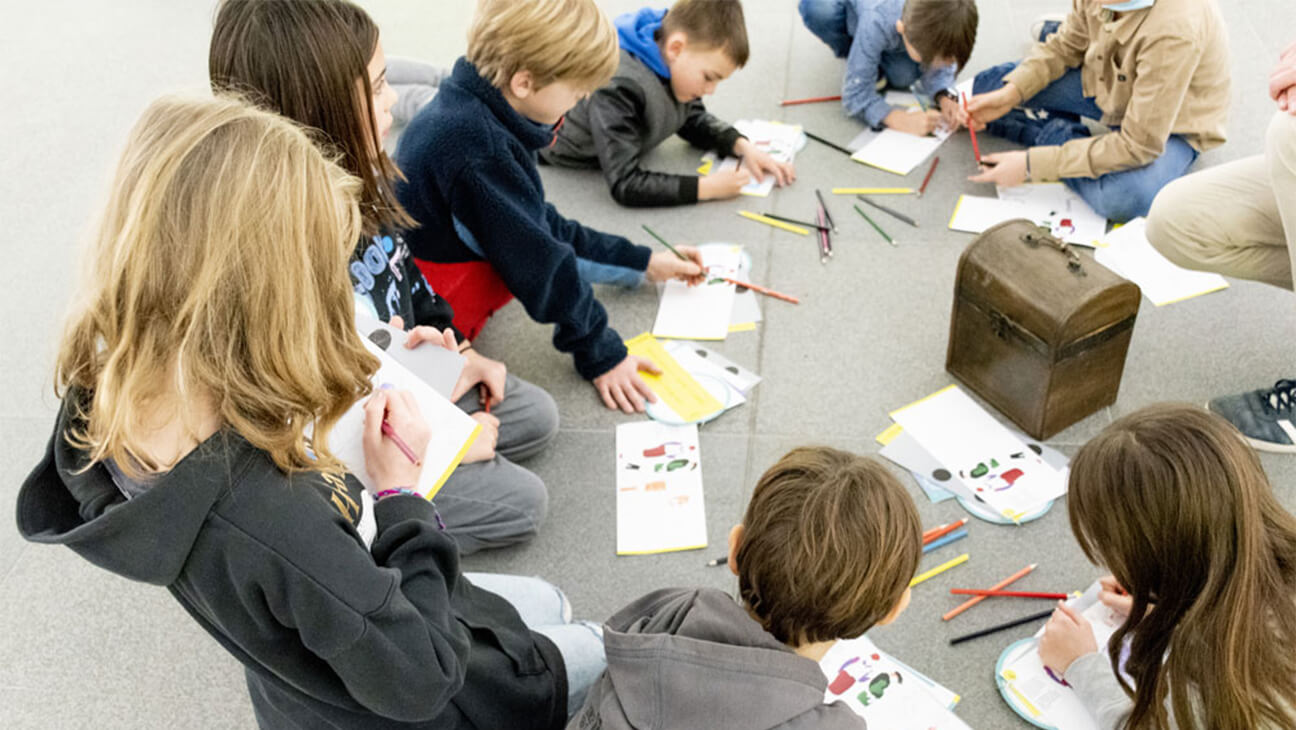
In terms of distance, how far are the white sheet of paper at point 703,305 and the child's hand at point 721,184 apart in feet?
0.83

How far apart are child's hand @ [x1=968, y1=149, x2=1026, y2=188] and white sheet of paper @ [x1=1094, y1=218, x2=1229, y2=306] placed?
29cm

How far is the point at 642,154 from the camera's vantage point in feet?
10.6

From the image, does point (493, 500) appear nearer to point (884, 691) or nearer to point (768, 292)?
point (884, 691)

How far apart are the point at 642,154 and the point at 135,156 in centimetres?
222

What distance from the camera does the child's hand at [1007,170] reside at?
287 centimetres

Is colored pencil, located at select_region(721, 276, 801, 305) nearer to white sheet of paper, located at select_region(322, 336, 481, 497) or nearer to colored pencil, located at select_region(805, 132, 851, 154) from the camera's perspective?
colored pencil, located at select_region(805, 132, 851, 154)

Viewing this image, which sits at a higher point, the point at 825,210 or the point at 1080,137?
the point at 1080,137

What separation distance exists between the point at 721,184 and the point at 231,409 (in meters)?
2.06

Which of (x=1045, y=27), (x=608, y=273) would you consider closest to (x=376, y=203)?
(x=608, y=273)

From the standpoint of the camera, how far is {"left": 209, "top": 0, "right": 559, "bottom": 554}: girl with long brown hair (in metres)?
1.69

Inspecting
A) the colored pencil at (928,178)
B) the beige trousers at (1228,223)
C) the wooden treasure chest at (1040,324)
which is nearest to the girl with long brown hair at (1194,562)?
the wooden treasure chest at (1040,324)

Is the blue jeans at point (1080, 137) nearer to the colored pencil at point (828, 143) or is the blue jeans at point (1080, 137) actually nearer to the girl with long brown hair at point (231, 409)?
the colored pencil at point (828, 143)

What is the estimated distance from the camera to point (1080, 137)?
3.04 metres

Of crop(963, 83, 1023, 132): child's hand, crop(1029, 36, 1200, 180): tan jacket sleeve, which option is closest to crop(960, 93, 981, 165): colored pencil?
crop(963, 83, 1023, 132): child's hand
